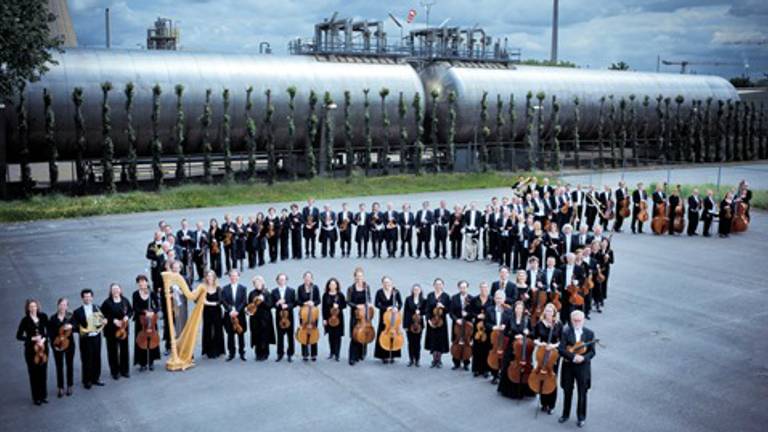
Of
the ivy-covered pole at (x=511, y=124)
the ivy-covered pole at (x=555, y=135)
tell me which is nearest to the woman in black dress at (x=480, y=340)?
the ivy-covered pole at (x=511, y=124)

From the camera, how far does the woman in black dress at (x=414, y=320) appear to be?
43.6 feet

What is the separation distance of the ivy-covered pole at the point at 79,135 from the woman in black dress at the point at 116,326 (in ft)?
81.1

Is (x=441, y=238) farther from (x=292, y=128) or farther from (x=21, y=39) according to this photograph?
(x=292, y=128)

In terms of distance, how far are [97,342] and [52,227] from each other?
1817 centimetres

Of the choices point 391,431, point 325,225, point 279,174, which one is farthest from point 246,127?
point 391,431

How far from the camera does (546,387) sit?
1112 cm

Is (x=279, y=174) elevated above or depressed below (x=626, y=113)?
below

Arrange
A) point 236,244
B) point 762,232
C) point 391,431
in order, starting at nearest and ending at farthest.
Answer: point 391,431
point 236,244
point 762,232

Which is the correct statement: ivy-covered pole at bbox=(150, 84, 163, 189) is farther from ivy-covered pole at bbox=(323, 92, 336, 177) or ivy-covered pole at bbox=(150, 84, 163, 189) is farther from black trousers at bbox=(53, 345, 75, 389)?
black trousers at bbox=(53, 345, 75, 389)

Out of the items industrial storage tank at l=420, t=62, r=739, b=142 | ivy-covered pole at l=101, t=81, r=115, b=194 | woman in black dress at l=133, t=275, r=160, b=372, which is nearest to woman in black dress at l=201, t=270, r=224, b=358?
woman in black dress at l=133, t=275, r=160, b=372

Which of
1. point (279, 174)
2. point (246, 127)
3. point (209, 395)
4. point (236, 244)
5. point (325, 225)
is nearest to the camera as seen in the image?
point (209, 395)

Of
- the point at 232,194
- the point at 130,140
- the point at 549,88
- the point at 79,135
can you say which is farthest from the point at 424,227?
the point at 549,88

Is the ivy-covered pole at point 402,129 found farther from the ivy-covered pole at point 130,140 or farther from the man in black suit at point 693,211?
the man in black suit at point 693,211

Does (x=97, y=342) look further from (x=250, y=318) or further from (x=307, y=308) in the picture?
(x=307, y=308)
